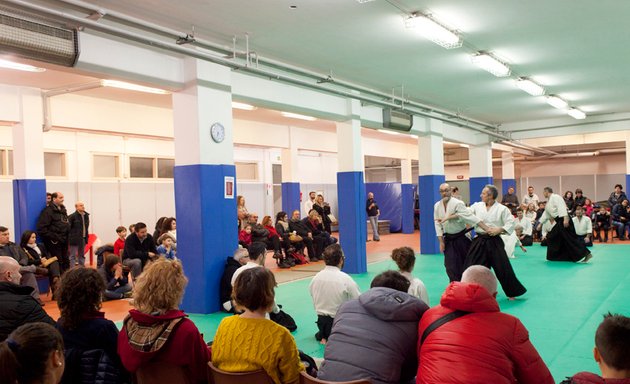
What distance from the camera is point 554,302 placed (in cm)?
735

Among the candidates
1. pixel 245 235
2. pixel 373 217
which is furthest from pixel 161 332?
pixel 373 217

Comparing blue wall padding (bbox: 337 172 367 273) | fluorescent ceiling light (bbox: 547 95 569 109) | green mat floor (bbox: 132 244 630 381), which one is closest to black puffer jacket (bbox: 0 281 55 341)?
green mat floor (bbox: 132 244 630 381)

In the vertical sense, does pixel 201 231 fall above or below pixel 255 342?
above

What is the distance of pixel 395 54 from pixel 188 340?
6.54 m

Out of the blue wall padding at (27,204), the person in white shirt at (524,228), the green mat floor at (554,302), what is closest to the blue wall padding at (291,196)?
the green mat floor at (554,302)

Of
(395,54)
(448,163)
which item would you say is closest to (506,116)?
(395,54)

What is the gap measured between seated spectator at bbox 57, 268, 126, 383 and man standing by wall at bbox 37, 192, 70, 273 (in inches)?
269

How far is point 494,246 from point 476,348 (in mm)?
5321

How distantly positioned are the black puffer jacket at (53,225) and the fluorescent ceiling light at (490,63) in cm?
734

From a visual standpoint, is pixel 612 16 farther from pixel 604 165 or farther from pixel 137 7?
pixel 604 165

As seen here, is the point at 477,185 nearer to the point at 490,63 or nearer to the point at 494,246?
the point at 490,63

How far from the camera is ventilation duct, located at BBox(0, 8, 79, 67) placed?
16.9 feet

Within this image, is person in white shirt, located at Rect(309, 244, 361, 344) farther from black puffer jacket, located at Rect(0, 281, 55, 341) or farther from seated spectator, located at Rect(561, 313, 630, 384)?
seated spectator, located at Rect(561, 313, 630, 384)

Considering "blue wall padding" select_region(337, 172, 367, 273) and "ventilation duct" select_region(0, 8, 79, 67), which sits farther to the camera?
"blue wall padding" select_region(337, 172, 367, 273)
